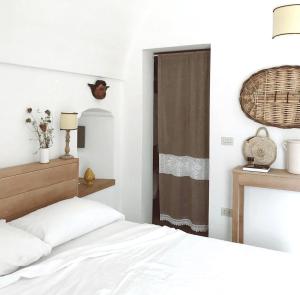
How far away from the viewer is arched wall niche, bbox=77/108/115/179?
161 inches

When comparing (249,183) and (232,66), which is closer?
(249,183)

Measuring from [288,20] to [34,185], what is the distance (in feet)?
7.13

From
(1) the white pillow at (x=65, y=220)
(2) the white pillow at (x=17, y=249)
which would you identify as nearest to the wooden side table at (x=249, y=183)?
(1) the white pillow at (x=65, y=220)

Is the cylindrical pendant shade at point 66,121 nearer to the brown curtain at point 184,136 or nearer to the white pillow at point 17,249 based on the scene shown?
the white pillow at point 17,249

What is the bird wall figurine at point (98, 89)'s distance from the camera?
11.8 feet

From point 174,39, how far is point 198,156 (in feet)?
4.41

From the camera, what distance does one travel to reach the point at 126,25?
3799 mm

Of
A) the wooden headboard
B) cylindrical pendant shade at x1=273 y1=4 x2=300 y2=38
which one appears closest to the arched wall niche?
the wooden headboard

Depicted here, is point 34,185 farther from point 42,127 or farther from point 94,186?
point 94,186

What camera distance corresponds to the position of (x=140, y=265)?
205 centimetres

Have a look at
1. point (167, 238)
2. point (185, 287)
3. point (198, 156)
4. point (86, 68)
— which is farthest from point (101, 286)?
point (198, 156)

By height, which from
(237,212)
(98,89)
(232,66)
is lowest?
(237,212)

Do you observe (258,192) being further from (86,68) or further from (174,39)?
(86,68)

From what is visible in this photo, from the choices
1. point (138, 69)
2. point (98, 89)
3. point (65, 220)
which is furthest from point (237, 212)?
point (138, 69)
